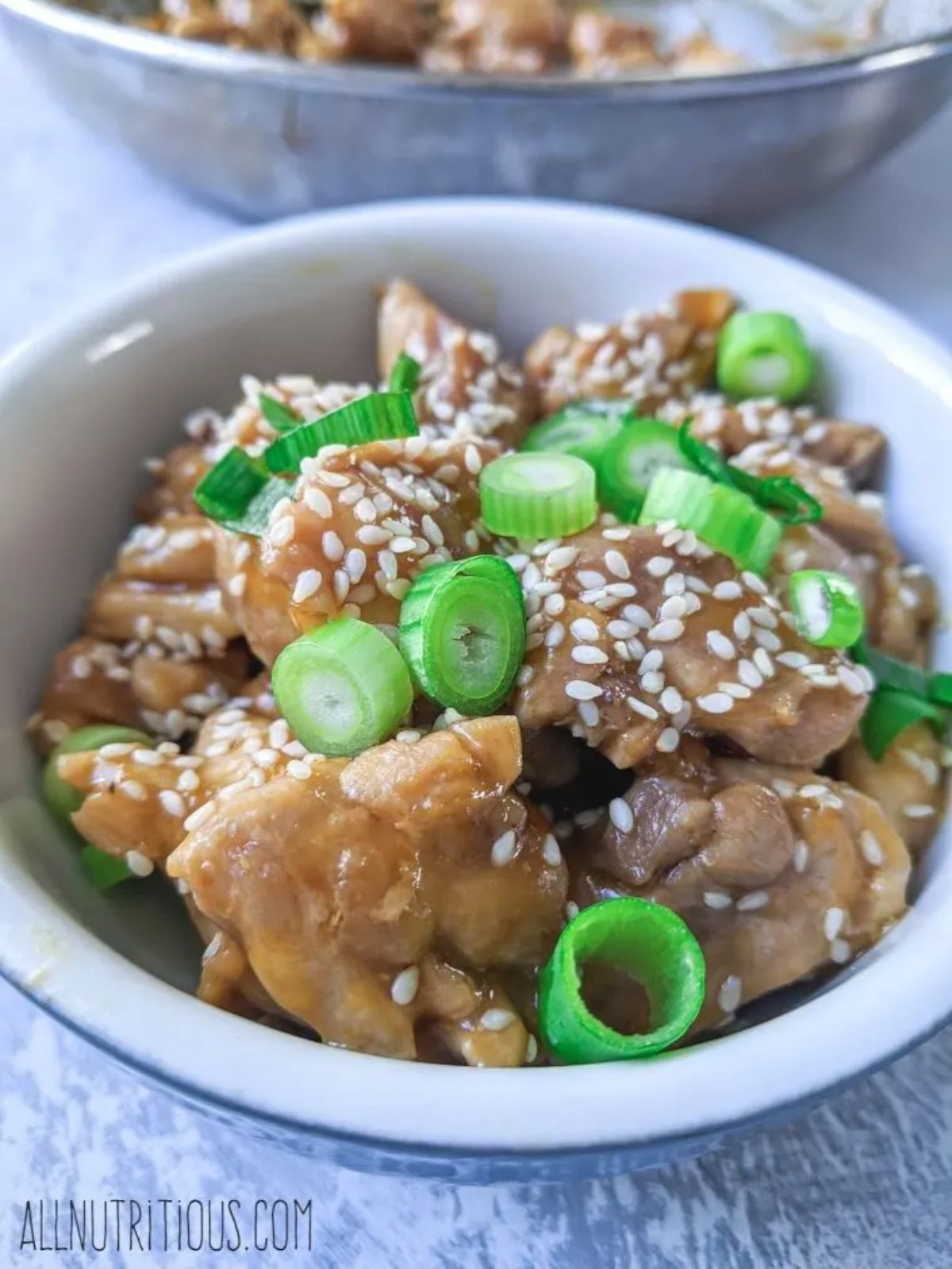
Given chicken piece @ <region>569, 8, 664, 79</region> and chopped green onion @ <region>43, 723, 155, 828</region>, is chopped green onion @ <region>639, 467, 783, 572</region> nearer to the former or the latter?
chopped green onion @ <region>43, 723, 155, 828</region>

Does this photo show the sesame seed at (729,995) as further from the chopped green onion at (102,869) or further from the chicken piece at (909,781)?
the chopped green onion at (102,869)

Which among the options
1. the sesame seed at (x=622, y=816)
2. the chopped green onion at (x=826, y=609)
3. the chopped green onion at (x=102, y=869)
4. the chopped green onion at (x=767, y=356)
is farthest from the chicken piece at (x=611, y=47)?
the chopped green onion at (x=102, y=869)

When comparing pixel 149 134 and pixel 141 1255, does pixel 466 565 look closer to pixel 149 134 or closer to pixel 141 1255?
pixel 141 1255

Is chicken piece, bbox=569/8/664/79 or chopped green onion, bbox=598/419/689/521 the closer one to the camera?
chopped green onion, bbox=598/419/689/521

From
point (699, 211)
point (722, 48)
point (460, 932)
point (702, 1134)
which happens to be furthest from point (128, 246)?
point (702, 1134)

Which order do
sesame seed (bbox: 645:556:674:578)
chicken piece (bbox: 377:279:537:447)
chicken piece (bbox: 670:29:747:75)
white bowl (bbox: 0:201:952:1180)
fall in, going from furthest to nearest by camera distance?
chicken piece (bbox: 670:29:747:75), chicken piece (bbox: 377:279:537:447), sesame seed (bbox: 645:556:674:578), white bowl (bbox: 0:201:952:1180)

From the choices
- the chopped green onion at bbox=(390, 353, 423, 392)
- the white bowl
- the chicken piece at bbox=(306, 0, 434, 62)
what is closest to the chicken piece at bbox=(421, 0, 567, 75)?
the chicken piece at bbox=(306, 0, 434, 62)
